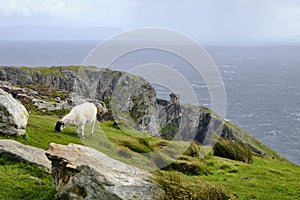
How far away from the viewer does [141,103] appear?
70.7 metres

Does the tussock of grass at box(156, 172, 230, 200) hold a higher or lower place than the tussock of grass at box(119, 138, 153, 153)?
higher

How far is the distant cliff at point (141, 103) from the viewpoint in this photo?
2557 inches

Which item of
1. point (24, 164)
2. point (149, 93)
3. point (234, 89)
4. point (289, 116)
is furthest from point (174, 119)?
point (234, 89)

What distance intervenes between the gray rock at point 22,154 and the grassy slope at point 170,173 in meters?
0.34

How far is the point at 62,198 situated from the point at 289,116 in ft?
379

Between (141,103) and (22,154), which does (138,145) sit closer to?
(22,154)

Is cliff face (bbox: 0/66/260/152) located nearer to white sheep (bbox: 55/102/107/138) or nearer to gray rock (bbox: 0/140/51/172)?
white sheep (bbox: 55/102/107/138)

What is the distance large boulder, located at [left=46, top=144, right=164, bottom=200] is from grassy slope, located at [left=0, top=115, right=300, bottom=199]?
24.1 inches

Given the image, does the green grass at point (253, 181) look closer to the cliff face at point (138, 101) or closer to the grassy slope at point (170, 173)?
the grassy slope at point (170, 173)

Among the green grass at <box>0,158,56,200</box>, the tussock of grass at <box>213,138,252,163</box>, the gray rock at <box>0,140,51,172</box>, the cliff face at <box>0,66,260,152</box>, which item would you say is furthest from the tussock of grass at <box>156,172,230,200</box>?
the cliff face at <box>0,66,260,152</box>

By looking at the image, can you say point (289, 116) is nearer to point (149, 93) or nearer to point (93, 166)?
point (149, 93)

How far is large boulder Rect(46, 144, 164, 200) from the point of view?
1067 centimetres

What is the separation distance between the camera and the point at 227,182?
17.0m

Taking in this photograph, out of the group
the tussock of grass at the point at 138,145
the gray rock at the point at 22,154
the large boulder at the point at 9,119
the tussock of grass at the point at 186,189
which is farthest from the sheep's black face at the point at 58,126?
the tussock of grass at the point at 186,189
